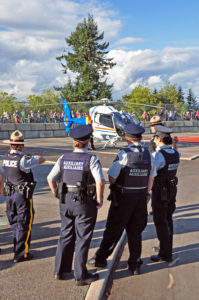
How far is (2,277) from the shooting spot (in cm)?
459

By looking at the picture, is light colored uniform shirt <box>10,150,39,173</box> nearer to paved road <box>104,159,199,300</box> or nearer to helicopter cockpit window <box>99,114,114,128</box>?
paved road <box>104,159,199,300</box>

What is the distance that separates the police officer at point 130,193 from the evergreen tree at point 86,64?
165 feet

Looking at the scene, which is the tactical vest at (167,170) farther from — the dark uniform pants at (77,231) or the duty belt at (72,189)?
the duty belt at (72,189)

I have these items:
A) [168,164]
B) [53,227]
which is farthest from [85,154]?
[53,227]

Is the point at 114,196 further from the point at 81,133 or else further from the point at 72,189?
the point at 81,133

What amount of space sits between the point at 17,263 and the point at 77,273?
1.17 m

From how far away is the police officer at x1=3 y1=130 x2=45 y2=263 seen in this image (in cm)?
507

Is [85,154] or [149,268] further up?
[85,154]

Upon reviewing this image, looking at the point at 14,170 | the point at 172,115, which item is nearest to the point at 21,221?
the point at 14,170

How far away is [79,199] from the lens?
427 centimetres

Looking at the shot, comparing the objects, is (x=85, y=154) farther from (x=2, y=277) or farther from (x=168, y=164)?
(x=2, y=277)

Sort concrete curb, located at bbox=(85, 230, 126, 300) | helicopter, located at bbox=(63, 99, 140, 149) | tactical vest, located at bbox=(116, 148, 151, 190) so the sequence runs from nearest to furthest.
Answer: concrete curb, located at bbox=(85, 230, 126, 300)
tactical vest, located at bbox=(116, 148, 151, 190)
helicopter, located at bbox=(63, 99, 140, 149)

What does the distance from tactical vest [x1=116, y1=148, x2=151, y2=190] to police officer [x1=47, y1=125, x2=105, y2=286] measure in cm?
41

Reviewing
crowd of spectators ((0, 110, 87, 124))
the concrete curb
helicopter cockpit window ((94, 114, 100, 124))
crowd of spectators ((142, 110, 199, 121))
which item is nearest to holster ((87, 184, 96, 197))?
the concrete curb
